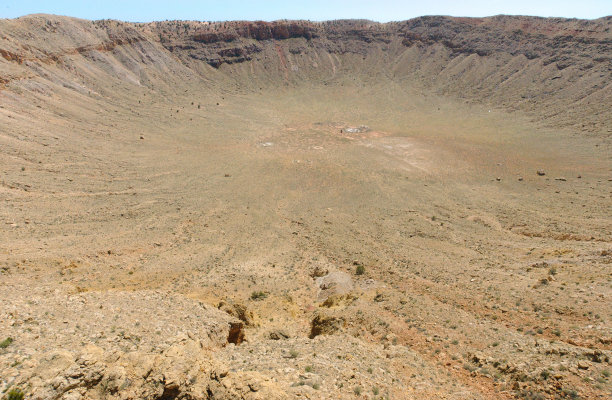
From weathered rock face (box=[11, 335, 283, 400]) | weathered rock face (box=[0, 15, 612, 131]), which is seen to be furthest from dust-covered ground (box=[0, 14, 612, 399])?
weathered rock face (box=[0, 15, 612, 131])

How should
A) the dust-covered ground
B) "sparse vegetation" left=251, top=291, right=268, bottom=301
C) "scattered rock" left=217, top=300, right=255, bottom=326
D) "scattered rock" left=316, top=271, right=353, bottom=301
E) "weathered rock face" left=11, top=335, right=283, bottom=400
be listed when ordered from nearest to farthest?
"weathered rock face" left=11, top=335, right=283, bottom=400 < the dust-covered ground < "scattered rock" left=217, top=300, right=255, bottom=326 < "sparse vegetation" left=251, top=291, right=268, bottom=301 < "scattered rock" left=316, top=271, right=353, bottom=301

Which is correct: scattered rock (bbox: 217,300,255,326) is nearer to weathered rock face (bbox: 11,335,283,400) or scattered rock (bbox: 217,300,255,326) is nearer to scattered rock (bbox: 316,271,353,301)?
scattered rock (bbox: 316,271,353,301)

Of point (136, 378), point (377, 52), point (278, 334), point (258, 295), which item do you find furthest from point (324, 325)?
point (377, 52)

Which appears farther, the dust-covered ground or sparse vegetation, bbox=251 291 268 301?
sparse vegetation, bbox=251 291 268 301

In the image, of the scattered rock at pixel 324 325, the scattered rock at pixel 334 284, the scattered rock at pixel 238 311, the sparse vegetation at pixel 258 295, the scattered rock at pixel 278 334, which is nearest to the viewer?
the scattered rock at pixel 278 334

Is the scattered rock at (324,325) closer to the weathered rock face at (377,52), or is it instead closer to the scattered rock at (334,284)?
the scattered rock at (334,284)

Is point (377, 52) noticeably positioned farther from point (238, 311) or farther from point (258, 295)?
point (238, 311)

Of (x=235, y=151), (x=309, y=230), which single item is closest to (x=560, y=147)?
(x=309, y=230)

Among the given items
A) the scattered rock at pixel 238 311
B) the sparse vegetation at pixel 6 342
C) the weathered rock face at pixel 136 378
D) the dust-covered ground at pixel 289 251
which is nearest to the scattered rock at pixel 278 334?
the dust-covered ground at pixel 289 251

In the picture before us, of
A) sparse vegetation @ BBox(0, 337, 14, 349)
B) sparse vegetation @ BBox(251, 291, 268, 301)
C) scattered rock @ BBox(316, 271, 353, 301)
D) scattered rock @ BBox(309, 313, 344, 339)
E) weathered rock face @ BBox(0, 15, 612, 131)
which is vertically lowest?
scattered rock @ BBox(316, 271, 353, 301)

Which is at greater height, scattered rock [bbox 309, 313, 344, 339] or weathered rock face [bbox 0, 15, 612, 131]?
weathered rock face [bbox 0, 15, 612, 131]

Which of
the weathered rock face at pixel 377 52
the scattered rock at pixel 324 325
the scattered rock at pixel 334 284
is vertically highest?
the weathered rock face at pixel 377 52

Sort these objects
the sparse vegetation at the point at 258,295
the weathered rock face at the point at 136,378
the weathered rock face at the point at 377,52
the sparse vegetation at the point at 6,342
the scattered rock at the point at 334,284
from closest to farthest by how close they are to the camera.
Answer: the weathered rock face at the point at 136,378 < the sparse vegetation at the point at 6,342 < the sparse vegetation at the point at 258,295 < the scattered rock at the point at 334,284 < the weathered rock face at the point at 377,52
